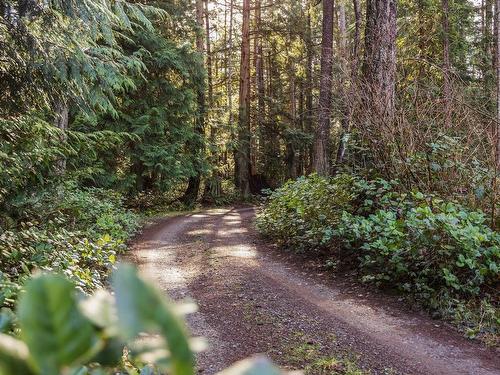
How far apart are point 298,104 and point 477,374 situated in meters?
27.8

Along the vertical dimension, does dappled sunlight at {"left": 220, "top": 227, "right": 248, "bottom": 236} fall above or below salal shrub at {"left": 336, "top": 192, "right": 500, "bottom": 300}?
below

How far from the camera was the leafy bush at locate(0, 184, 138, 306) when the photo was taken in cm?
423

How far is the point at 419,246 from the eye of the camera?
6031mm

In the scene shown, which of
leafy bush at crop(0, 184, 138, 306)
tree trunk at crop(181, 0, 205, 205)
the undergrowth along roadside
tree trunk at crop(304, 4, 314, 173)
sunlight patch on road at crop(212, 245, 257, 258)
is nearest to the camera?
leafy bush at crop(0, 184, 138, 306)

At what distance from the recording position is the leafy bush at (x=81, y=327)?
319 millimetres

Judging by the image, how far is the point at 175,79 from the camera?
1892cm

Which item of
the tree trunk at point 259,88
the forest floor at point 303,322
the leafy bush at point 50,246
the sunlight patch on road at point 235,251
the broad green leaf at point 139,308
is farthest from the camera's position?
the tree trunk at point 259,88

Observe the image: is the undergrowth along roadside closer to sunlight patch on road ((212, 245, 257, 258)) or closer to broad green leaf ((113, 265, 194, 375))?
sunlight patch on road ((212, 245, 257, 258))

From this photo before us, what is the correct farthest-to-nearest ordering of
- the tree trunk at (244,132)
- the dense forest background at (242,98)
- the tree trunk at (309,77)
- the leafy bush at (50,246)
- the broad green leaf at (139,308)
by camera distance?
1. the tree trunk at (309,77)
2. the tree trunk at (244,132)
3. the dense forest background at (242,98)
4. the leafy bush at (50,246)
5. the broad green leaf at (139,308)

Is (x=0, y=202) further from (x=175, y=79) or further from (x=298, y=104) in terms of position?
(x=298, y=104)

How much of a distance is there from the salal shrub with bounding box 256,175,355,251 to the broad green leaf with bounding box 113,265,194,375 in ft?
23.8

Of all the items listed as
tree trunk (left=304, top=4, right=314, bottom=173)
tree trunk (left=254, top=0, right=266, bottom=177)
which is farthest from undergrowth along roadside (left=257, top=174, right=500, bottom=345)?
tree trunk (left=254, top=0, right=266, bottom=177)

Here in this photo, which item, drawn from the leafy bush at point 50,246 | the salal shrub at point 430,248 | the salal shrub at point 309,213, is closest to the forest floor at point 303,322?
the salal shrub at point 430,248

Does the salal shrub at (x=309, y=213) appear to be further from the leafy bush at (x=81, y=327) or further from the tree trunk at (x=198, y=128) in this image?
the tree trunk at (x=198, y=128)
